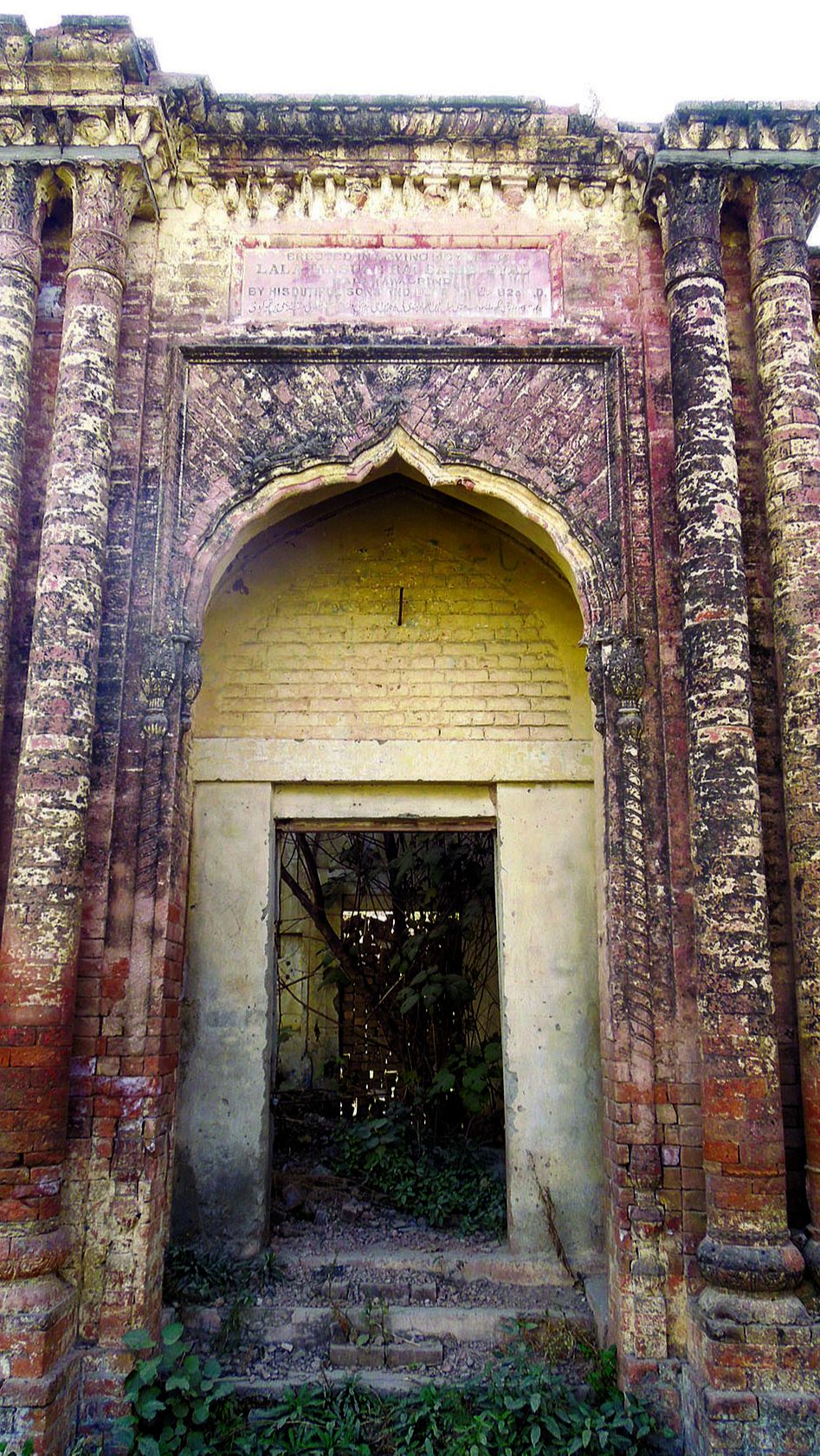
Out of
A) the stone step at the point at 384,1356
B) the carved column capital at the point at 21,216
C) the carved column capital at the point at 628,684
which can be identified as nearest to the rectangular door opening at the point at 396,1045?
the stone step at the point at 384,1356

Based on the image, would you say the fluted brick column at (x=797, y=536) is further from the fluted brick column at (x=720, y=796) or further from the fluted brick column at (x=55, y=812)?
the fluted brick column at (x=55, y=812)

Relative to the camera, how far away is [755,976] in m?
4.71

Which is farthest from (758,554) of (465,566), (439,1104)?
(439,1104)

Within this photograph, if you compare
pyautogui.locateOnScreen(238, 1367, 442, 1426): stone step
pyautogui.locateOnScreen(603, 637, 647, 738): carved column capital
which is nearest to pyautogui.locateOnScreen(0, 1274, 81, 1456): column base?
pyautogui.locateOnScreen(238, 1367, 442, 1426): stone step

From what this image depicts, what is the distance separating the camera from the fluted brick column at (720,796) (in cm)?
453

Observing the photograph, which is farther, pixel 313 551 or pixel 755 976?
pixel 313 551

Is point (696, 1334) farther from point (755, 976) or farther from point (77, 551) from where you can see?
point (77, 551)

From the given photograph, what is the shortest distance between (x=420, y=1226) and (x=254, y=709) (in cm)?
367

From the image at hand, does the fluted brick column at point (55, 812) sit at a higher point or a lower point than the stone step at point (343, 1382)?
higher

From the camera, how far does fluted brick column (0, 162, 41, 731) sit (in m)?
5.31

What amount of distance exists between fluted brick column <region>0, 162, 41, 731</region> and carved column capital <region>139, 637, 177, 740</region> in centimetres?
73

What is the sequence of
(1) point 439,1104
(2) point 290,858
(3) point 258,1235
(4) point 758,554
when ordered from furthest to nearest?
(2) point 290,858 < (1) point 439,1104 < (3) point 258,1235 < (4) point 758,554

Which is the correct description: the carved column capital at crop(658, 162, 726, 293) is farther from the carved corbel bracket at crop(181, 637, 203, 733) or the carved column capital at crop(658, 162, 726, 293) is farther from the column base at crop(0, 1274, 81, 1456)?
the column base at crop(0, 1274, 81, 1456)

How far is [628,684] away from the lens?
5.32m
